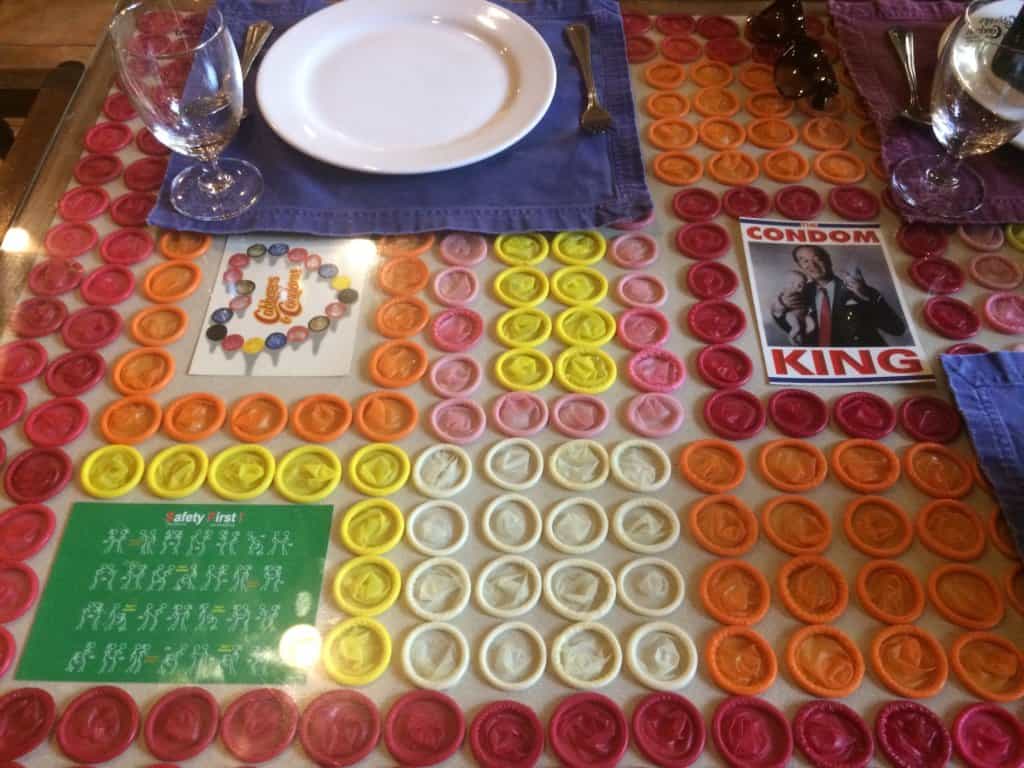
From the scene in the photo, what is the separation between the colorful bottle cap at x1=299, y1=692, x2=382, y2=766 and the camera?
452 mm

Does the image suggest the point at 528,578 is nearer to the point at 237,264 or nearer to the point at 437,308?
the point at 437,308

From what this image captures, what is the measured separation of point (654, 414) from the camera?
1.94 feet

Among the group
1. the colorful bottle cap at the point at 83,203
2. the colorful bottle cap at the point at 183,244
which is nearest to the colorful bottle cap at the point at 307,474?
the colorful bottle cap at the point at 183,244

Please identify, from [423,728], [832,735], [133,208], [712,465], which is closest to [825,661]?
[832,735]

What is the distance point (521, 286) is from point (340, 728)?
0.37 meters

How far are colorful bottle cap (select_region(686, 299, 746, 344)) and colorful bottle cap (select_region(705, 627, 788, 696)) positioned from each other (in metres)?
Result: 0.24

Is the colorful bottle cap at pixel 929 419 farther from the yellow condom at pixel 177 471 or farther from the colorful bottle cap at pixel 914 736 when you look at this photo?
the yellow condom at pixel 177 471

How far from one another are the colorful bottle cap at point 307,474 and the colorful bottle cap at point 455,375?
0.32 ft

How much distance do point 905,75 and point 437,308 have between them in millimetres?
548

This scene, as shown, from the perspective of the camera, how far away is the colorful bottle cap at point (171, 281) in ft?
2.13

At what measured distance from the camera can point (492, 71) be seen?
0.78m

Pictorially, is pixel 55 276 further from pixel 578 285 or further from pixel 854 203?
pixel 854 203

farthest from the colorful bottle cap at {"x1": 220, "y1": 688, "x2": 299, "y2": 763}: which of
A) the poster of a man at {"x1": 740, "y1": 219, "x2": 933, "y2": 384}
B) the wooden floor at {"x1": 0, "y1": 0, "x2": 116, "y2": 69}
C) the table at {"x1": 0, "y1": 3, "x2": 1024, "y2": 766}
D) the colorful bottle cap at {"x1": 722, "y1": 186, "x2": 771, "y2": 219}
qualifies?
the wooden floor at {"x1": 0, "y1": 0, "x2": 116, "y2": 69}

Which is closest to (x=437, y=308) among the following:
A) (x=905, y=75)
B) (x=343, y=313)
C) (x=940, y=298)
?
(x=343, y=313)
